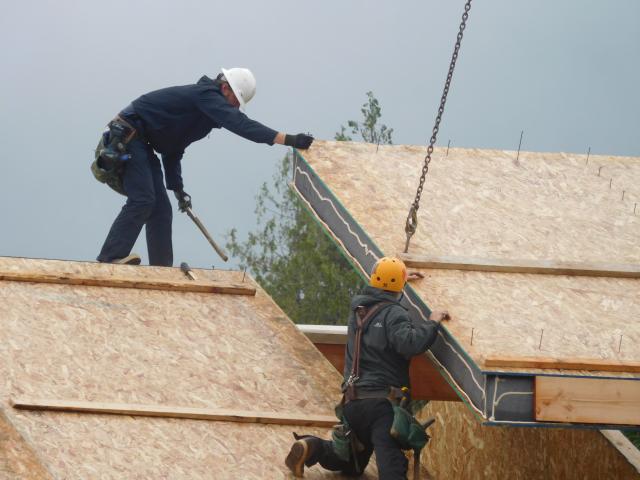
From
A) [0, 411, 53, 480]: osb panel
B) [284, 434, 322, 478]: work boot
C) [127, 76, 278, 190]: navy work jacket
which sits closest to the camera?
[0, 411, 53, 480]: osb panel

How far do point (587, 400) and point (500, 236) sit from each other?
2.21 m

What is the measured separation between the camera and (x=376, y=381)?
7.68 meters

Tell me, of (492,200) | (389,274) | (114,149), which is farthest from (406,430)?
(114,149)

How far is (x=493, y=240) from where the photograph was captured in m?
9.11

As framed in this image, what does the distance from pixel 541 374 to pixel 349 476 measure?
155cm

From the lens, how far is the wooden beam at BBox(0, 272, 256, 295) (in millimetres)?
9539

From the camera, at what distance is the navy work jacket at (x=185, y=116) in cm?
1010

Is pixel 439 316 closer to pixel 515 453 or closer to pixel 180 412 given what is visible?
pixel 180 412

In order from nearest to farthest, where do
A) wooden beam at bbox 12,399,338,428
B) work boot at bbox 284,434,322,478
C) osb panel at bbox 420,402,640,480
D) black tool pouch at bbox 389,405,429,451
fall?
black tool pouch at bbox 389,405,429,451, work boot at bbox 284,434,322,478, wooden beam at bbox 12,399,338,428, osb panel at bbox 420,402,640,480

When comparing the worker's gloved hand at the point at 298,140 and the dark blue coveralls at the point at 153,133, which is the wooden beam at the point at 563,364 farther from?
the dark blue coveralls at the point at 153,133

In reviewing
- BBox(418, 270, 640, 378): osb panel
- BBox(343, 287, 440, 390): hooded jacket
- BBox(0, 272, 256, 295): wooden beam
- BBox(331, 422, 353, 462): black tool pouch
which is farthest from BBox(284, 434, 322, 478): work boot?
BBox(0, 272, 256, 295): wooden beam

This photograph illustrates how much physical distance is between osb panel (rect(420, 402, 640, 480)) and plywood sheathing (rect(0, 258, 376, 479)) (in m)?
2.18

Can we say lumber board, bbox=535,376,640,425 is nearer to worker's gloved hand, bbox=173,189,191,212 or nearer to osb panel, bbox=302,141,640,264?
osb panel, bbox=302,141,640,264

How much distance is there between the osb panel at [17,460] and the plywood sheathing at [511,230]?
2618mm
